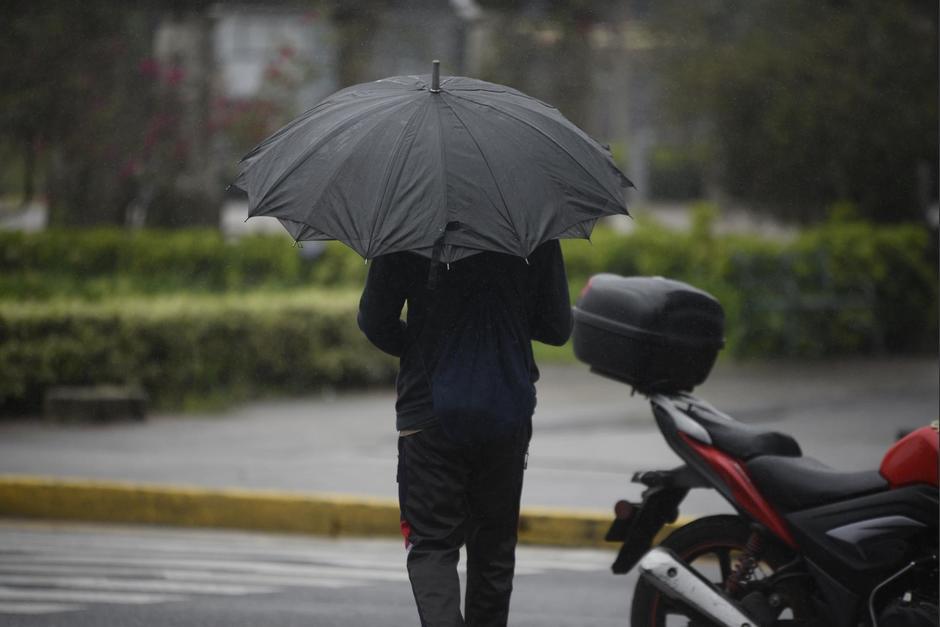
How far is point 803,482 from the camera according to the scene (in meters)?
4.30

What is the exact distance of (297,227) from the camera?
394 centimetres

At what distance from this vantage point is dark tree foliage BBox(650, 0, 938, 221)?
609 inches

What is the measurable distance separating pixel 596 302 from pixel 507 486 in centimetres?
100

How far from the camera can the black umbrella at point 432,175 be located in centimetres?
380

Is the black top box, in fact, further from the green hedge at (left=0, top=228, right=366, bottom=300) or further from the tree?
the tree

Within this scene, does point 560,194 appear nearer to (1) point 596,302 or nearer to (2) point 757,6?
(1) point 596,302

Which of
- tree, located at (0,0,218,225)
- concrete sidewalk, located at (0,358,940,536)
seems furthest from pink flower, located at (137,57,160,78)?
concrete sidewalk, located at (0,358,940,536)

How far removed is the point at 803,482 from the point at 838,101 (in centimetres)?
1193

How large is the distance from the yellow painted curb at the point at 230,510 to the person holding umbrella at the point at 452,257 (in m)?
3.13

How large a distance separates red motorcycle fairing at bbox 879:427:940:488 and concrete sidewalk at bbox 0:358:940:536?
3.15m

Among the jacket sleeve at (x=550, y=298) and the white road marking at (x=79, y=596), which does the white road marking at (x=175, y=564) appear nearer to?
the white road marking at (x=79, y=596)

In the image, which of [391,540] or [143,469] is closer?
[391,540]

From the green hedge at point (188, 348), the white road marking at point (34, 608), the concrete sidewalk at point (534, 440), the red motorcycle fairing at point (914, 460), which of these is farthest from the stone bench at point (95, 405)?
the red motorcycle fairing at point (914, 460)

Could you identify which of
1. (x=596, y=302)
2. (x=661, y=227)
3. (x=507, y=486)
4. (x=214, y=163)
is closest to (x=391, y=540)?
(x=596, y=302)
